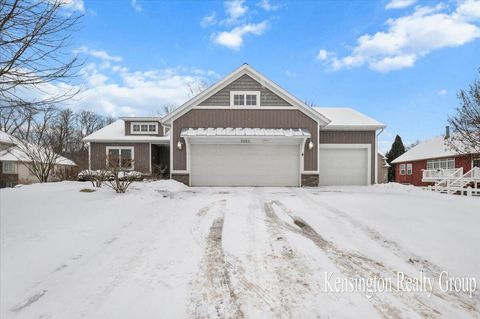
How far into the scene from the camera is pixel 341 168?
1454 centimetres

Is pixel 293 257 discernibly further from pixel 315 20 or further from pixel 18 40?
pixel 315 20

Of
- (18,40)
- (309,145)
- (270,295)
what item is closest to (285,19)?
(309,145)

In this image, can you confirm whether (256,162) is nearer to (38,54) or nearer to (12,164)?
(38,54)

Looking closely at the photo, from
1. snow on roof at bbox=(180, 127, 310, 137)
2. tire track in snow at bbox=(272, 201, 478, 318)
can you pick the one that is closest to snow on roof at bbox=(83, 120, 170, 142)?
snow on roof at bbox=(180, 127, 310, 137)

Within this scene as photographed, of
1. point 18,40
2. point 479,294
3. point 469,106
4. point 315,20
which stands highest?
point 315,20

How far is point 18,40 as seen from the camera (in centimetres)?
416

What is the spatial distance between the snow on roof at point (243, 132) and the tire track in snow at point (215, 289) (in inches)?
332

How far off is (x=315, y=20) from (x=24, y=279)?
47.6 ft

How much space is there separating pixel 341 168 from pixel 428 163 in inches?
634

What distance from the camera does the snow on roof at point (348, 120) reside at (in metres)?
14.4

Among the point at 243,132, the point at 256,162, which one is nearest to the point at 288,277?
the point at 243,132

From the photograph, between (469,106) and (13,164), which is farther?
(13,164)

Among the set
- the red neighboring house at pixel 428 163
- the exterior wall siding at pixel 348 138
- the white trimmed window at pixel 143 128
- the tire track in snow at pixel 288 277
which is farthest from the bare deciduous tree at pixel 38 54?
the red neighboring house at pixel 428 163

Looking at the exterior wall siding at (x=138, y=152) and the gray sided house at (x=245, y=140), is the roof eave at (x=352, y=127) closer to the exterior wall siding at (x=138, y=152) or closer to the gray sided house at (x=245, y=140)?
the gray sided house at (x=245, y=140)
